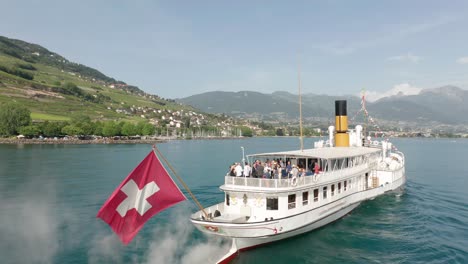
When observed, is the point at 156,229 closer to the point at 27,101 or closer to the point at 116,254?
the point at 116,254

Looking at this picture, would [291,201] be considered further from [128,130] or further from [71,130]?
[128,130]

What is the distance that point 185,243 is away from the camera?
733 inches

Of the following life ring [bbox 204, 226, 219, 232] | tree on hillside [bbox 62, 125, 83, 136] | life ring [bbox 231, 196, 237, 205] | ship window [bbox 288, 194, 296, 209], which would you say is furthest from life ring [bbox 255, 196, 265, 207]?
tree on hillside [bbox 62, 125, 83, 136]

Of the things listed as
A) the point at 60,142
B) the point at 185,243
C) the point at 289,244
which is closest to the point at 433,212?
the point at 289,244

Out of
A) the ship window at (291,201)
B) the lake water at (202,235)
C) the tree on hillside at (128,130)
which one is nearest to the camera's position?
the lake water at (202,235)

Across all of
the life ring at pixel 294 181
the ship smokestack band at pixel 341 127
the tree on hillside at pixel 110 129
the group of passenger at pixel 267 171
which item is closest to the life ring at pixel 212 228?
the group of passenger at pixel 267 171

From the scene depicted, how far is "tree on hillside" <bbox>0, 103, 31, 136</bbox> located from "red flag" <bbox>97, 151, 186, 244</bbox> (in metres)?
130

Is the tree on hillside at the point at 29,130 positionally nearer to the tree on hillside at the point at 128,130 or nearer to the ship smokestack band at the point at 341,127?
the tree on hillside at the point at 128,130

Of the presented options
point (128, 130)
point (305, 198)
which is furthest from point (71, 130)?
point (305, 198)

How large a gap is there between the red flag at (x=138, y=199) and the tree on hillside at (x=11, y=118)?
12969cm

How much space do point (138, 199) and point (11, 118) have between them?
430ft

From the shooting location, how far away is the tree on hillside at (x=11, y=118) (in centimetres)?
11588

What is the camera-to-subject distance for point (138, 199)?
471 inches

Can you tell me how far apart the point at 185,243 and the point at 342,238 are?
A: 9.64 metres
